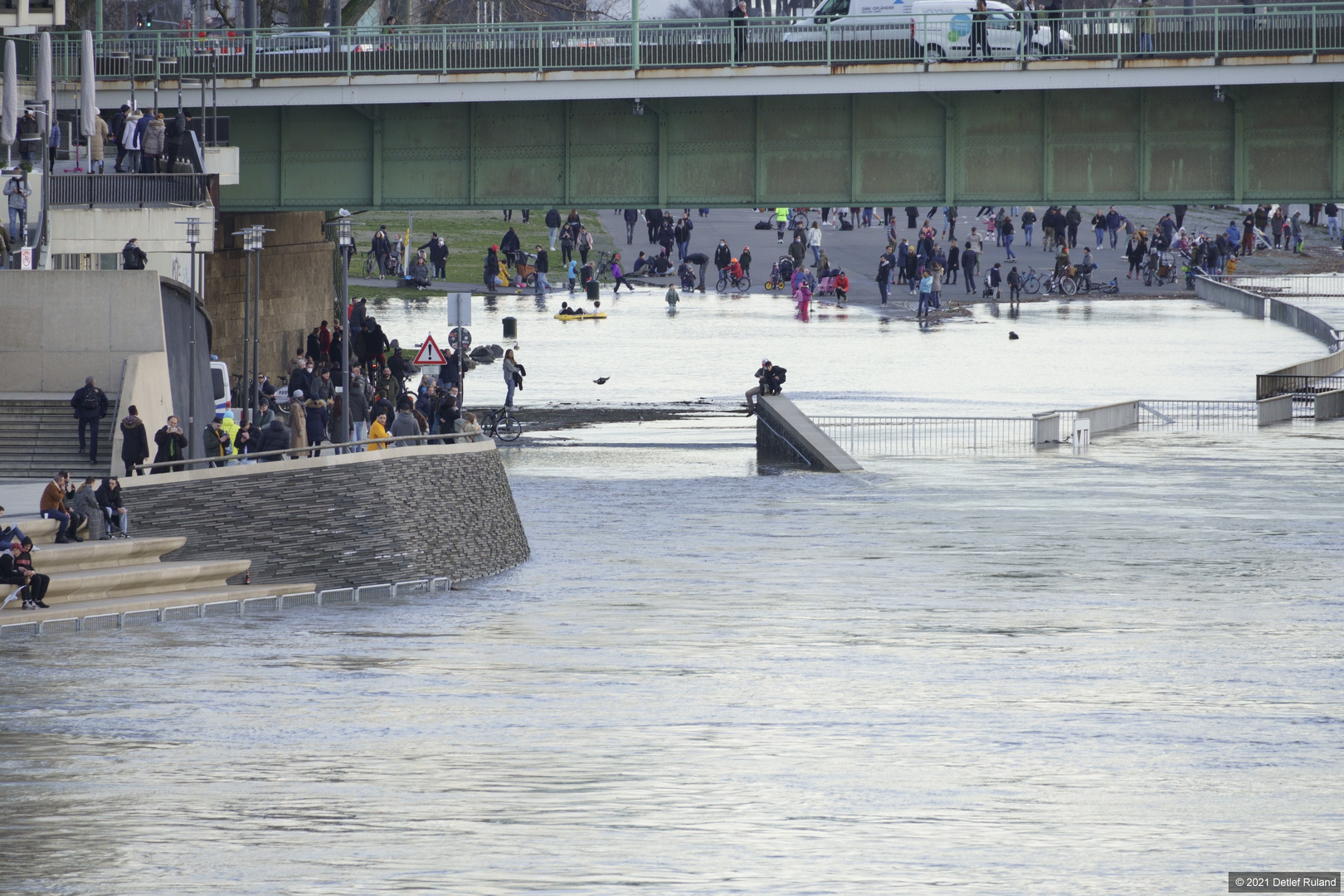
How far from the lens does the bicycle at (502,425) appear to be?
4269 centimetres

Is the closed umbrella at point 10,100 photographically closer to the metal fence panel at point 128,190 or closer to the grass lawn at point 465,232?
the metal fence panel at point 128,190

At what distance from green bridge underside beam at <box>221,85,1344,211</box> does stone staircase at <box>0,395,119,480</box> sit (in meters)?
11.0

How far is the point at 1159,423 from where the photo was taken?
4575cm

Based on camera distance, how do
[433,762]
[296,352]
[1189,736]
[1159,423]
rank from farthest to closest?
1. [296,352]
2. [1159,423]
3. [1189,736]
4. [433,762]

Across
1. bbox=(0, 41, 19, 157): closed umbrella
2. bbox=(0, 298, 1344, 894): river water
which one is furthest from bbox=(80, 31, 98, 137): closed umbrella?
bbox=(0, 298, 1344, 894): river water

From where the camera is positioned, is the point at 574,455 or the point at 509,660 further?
the point at 574,455

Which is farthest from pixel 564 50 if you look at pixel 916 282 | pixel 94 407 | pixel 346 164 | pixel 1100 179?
pixel 916 282

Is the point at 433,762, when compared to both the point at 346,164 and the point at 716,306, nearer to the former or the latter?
the point at 346,164

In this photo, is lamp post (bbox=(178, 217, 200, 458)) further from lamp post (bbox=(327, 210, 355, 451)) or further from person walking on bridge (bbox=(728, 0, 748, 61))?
person walking on bridge (bbox=(728, 0, 748, 61))

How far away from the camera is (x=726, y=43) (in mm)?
39438

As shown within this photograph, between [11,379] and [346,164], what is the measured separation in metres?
10.6

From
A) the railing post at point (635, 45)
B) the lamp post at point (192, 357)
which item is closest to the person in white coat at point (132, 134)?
the lamp post at point (192, 357)

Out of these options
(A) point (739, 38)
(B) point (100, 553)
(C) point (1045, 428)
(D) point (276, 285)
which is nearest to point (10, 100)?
(D) point (276, 285)

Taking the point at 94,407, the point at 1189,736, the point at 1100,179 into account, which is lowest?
the point at 1189,736
